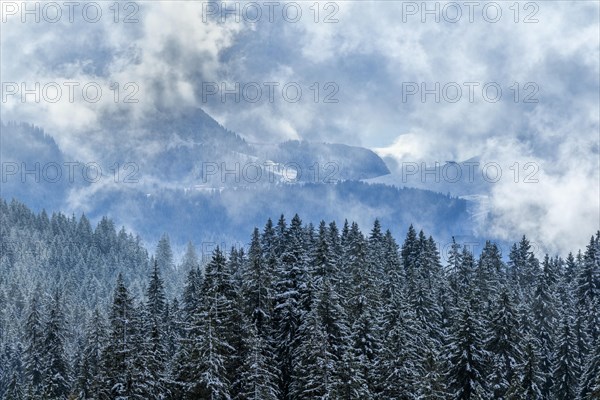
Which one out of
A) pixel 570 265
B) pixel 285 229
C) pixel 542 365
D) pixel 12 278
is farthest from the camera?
pixel 12 278

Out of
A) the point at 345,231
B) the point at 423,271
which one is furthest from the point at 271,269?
the point at 345,231

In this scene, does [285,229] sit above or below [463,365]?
above

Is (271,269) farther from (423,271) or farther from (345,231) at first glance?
(345,231)

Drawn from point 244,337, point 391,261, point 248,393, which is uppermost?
point 391,261

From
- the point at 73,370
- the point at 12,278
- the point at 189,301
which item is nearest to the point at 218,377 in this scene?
the point at 189,301

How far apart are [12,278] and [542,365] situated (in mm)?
167415

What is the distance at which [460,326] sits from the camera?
5241cm

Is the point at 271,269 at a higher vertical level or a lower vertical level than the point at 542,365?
higher

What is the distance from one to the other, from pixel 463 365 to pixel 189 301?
3706cm

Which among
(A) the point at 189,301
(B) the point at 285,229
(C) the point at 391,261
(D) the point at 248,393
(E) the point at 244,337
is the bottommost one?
(D) the point at 248,393

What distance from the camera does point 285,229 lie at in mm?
87938

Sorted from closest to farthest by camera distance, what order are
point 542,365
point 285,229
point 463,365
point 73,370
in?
point 463,365 < point 542,365 < point 73,370 < point 285,229

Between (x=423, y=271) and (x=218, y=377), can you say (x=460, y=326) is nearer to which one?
(x=218, y=377)

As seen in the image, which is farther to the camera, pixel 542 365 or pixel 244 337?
pixel 542 365
